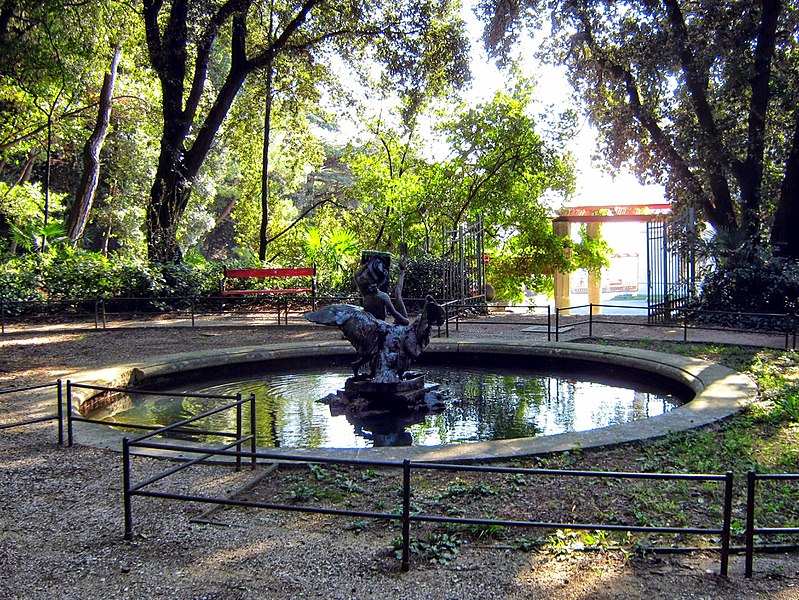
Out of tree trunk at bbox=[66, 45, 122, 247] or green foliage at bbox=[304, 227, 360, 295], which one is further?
tree trunk at bbox=[66, 45, 122, 247]

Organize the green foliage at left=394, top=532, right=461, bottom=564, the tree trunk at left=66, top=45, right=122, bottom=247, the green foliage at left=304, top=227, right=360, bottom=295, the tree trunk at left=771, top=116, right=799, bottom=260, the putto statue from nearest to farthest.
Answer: the green foliage at left=394, top=532, right=461, bottom=564 → the putto statue → the tree trunk at left=771, top=116, right=799, bottom=260 → the green foliage at left=304, top=227, right=360, bottom=295 → the tree trunk at left=66, top=45, right=122, bottom=247

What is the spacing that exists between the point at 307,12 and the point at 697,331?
13.6 m

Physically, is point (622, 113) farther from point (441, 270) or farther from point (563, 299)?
point (563, 299)

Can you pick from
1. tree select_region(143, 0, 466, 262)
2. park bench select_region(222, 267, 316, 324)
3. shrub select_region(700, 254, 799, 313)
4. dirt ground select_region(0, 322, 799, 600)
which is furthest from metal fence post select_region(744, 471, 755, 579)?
tree select_region(143, 0, 466, 262)

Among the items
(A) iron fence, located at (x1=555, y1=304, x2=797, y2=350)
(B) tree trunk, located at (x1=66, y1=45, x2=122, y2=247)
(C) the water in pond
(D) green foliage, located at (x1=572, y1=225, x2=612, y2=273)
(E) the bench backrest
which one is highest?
(B) tree trunk, located at (x1=66, y1=45, x2=122, y2=247)

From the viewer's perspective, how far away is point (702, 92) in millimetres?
16672

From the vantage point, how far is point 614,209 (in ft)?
78.2

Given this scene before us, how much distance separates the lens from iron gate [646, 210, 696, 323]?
16.0 metres

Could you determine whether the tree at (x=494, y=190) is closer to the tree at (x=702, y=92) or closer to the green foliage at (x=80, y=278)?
the tree at (x=702, y=92)

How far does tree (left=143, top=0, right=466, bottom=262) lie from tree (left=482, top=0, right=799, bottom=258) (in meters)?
2.02

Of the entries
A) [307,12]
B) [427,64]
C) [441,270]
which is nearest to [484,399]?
[441,270]

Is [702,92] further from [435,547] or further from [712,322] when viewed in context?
[435,547]

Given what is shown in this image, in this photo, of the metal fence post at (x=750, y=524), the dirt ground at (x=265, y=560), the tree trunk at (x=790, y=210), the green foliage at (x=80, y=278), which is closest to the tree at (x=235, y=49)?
the green foliage at (x=80, y=278)

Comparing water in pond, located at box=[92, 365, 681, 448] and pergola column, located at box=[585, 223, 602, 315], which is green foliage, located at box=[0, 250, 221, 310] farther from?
pergola column, located at box=[585, 223, 602, 315]
